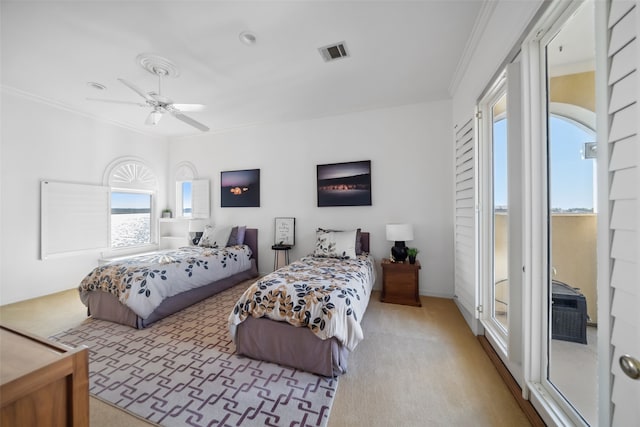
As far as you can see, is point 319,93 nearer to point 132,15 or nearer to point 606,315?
point 132,15

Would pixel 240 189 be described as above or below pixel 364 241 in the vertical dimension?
above

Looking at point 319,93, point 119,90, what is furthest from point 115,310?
point 319,93

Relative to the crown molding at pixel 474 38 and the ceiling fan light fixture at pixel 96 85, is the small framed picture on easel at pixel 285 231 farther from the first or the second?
the crown molding at pixel 474 38

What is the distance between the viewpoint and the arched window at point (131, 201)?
4355 mm

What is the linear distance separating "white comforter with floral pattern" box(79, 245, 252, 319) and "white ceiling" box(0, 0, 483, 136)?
2310 mm

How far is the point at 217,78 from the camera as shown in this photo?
114 inches

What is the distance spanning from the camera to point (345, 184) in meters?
3.89

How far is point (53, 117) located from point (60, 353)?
4.61 metres

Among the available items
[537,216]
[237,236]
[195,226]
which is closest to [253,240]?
[237,236]

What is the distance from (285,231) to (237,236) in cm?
98

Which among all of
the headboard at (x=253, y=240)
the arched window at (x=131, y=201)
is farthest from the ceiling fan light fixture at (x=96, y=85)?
the headboard at (x=253, y=240)

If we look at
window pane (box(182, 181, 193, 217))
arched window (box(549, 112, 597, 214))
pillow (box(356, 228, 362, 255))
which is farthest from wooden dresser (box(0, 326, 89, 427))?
window pane (box(182, 181, 193, 217))

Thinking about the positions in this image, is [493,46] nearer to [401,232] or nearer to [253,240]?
[401,232]

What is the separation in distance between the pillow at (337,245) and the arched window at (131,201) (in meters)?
4.01
